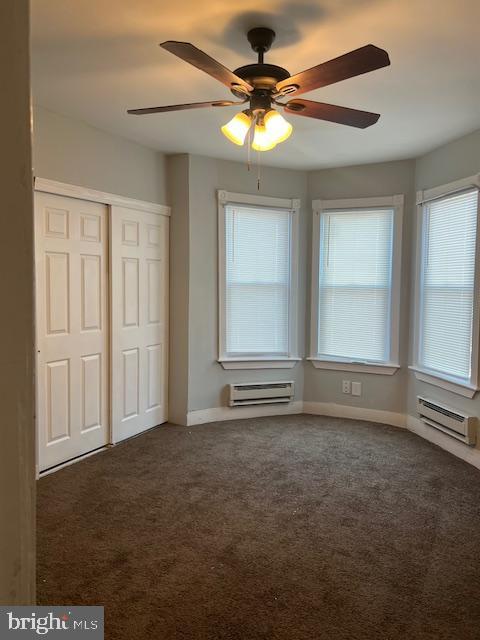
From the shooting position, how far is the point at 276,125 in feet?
7.36

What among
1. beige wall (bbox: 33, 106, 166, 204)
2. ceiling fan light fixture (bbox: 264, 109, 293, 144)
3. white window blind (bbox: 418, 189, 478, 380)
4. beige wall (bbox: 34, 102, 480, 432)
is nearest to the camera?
ceiling fan light fixture (bbox: 264, 109, 293, 144)

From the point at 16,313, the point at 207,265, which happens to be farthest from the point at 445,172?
the point at 16,313

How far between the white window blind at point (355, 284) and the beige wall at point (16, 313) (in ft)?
14.6

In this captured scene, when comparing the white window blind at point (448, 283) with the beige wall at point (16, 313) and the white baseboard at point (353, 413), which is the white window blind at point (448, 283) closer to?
the white baseboard at point (353, 413)

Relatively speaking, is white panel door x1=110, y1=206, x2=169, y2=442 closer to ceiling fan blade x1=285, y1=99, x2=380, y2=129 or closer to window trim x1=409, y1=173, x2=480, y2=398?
ceiling fan blade x1=285, y1=99, x2=380, y2=129

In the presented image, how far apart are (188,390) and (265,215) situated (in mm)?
1891

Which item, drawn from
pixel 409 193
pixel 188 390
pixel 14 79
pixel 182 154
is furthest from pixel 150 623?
pixel 409 193

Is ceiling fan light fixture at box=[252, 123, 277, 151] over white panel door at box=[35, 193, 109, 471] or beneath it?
over

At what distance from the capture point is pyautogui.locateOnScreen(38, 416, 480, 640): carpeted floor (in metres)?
1.96

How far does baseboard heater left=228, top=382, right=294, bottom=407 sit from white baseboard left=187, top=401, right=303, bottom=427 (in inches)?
2.7

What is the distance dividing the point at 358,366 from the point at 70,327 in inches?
109

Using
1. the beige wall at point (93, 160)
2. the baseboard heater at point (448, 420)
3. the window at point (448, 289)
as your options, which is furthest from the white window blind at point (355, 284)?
the beige wall at point (93, 160)

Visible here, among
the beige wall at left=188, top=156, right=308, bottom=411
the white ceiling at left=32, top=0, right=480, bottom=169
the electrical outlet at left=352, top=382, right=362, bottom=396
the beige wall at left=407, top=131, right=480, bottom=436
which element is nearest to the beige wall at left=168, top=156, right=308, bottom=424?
the beige wall at left=188, top=156, right=308, bottom=411

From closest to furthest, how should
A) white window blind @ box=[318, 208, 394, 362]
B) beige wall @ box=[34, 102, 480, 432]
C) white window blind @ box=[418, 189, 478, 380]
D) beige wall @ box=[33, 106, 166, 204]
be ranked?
beige wall @ box=[33, 106, 166, 204]
white window blind @ box=[418, 189, 478, 380]
beige wall @ box=[34, 102, 480, 432]
white window blind @ box=[318, 208, 394, 362]
